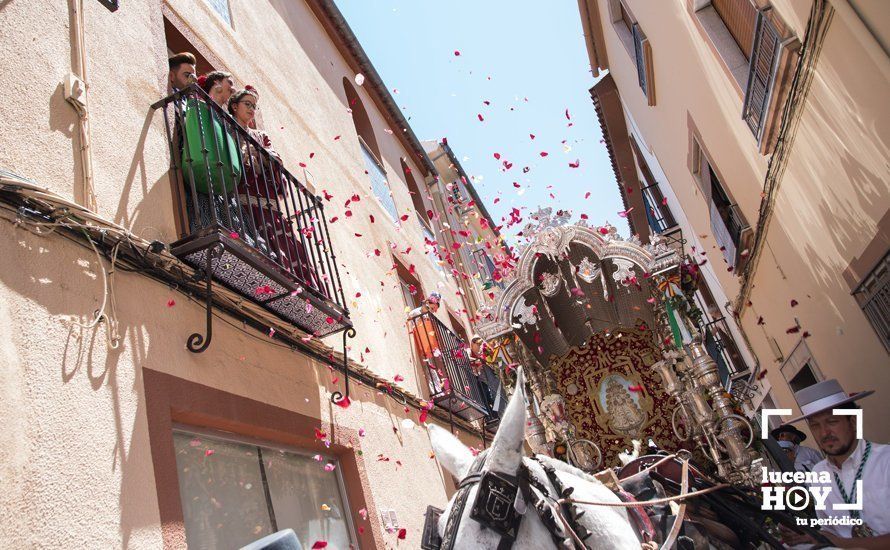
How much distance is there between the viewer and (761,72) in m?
6.07

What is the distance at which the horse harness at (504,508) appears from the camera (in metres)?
2.30

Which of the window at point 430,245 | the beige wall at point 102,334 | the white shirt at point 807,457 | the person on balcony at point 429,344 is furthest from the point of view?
the window at point 430,245

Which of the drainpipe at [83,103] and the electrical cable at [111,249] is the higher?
the drainpipe at [83,103]

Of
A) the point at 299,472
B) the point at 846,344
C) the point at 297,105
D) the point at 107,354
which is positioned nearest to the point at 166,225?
the point at 107,354

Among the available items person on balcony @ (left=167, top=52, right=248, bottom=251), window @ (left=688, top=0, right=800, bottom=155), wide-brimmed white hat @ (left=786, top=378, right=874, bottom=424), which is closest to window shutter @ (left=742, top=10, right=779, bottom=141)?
window @ (left=688, top=0, right=800, bottom=155)

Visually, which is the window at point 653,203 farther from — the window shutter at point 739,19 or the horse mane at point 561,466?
the horse mane at point 561,466

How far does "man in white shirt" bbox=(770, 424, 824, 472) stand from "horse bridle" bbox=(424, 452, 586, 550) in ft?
12.0

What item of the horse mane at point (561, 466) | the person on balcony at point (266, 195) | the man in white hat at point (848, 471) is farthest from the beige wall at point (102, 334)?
the man in white hat at point (848, 471)

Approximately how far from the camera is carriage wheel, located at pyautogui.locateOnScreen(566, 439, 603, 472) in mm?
7258

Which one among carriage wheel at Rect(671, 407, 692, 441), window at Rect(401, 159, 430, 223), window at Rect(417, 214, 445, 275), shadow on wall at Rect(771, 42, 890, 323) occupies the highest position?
window at Rect(401, 159, 430, 223)

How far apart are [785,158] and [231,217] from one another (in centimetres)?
497

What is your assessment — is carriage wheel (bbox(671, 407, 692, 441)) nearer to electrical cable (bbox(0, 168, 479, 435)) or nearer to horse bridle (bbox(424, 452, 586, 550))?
electrical cable (bbox(0, 168, 479, 435))

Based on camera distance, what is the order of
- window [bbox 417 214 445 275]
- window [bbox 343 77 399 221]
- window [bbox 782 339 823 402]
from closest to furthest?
window [bbox 782 339 823 402], window [bbox 343 77 399 221], window [bbox 417 214 445 275]

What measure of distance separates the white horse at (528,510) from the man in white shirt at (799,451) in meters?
3.23
